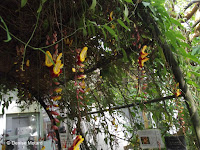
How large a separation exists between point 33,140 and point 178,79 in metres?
1.30

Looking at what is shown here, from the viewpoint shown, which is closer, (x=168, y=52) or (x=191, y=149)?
(x=168, y=52)

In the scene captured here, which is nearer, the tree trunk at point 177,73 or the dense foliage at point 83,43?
the dense foliage at point 83,43

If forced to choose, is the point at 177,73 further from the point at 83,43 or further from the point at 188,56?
the point at 83,43

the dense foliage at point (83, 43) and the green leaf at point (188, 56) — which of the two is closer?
the dense foliage at point (83, 43)

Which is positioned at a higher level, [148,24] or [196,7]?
[196,7]

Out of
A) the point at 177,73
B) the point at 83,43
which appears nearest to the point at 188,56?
the point at 177,73

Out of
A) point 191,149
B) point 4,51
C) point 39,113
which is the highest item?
point 4,51

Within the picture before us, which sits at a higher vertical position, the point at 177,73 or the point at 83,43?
the point at 83,43

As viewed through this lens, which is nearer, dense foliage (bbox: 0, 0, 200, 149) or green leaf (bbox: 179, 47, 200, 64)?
dense foliage (bbox: 0, 0, 200, 149)

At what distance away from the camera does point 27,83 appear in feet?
3.28

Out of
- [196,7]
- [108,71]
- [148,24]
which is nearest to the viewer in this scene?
[148,24]

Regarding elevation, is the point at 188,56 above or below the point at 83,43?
below

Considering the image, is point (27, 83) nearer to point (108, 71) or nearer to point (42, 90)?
point (42, 90)

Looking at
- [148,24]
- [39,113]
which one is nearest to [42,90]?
[39,113]
